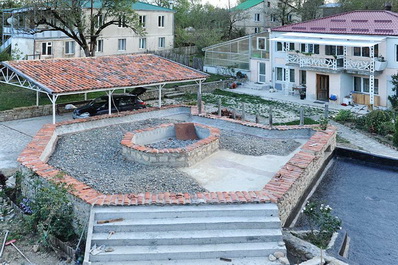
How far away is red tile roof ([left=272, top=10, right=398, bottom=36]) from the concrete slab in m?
20.2

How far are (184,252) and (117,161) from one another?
604cm

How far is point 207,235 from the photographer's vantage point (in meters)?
9.77

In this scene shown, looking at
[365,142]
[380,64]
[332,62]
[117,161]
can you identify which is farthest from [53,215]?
[332,62]

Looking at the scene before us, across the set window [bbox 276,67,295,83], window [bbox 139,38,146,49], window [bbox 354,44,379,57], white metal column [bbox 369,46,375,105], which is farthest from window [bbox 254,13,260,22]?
white metal column [bbox 369,46,375,105]

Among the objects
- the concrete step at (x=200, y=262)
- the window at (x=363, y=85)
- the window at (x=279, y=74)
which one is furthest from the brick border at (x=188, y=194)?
the window at (x=279, y=74)

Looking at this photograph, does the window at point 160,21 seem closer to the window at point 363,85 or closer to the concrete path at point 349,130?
the concrete path at point 349,130

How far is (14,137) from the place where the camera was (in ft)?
69.2

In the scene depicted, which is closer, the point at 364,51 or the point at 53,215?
the point at 53,215

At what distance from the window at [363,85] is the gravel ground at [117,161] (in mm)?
17260

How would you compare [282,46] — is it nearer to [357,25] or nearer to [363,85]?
[357,25]

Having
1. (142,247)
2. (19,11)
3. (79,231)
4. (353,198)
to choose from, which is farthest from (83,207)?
(19,11)

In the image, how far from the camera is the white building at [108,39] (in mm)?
38875

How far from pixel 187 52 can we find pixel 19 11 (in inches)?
907

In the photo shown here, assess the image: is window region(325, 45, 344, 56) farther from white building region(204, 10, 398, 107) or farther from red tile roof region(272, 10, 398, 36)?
red tile roof region(272, 10, 398, 36)
